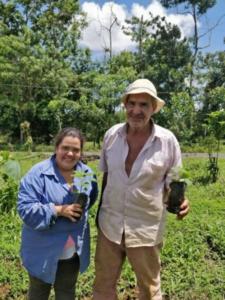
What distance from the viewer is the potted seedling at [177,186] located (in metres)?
2.85

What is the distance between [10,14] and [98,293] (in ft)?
84.5

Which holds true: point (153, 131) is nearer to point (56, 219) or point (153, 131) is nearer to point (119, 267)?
point (56, 219)

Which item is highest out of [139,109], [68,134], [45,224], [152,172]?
[139,109]

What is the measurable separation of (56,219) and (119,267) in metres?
0.75

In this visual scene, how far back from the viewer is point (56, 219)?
268 centimetres

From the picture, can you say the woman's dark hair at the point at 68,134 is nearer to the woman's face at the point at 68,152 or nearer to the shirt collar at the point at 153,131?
the woman's face at the point at 68,152

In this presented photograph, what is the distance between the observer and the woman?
2.65 metres

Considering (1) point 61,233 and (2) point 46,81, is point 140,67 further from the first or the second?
(1) point 61,233

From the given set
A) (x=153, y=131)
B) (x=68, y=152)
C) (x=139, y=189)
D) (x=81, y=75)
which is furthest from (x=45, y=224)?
(x=81, y=75)

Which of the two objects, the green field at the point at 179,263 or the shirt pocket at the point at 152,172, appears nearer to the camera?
the shirt pocket at the point at 152,172

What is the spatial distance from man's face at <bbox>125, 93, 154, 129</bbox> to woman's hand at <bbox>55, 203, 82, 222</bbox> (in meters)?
0.65

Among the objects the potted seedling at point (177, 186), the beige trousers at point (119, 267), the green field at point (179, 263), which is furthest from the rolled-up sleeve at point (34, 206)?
the green field at point (179, 263)

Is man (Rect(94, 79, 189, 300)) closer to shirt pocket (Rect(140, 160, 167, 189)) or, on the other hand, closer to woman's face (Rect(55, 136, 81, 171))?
shirt pocket (Rect(140, 160, 167, 189))

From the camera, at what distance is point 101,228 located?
123 inches
